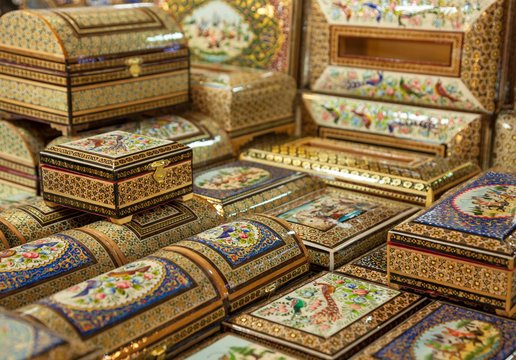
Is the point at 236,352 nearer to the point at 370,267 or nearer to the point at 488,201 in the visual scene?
the point at 370,267

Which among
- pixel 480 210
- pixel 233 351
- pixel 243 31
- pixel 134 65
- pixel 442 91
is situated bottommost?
pixel 233 351

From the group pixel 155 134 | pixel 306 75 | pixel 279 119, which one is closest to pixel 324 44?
pixel 306 75

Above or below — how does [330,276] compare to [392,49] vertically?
below

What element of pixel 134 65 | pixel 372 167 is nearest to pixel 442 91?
pixel 372 167

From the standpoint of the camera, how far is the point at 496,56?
144 inches

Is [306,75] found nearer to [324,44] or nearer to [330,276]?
[324,44]

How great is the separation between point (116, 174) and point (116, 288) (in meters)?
0.58

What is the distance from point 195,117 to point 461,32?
1541mm

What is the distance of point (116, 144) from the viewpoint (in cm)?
277

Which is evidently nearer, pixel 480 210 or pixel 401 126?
pixel 480 210

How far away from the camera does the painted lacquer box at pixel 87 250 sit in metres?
2.22

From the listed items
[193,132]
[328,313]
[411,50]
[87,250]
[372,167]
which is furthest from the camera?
[411,50]

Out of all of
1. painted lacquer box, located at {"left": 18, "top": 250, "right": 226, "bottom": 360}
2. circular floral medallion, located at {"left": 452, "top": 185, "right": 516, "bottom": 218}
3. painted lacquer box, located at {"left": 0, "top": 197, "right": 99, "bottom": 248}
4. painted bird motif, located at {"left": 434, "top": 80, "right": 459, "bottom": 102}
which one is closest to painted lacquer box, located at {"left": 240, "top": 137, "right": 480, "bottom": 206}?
painted bird motif, located at {"left": 434, "top": 80, "right": 459, "bottom": 102}

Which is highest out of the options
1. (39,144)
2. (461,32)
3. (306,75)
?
(461,32)
